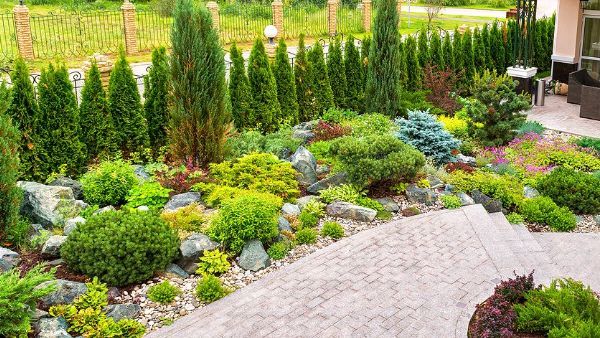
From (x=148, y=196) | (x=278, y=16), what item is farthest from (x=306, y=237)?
(x=278, y=16)

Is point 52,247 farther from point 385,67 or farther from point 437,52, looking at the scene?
point 437,52

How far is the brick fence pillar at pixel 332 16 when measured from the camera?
29.7 m

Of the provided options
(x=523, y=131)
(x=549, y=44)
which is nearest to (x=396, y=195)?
(x=523, y=131)

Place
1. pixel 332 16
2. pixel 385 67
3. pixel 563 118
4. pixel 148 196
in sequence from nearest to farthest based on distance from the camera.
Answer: pixel 148 196 → pixel 385 67 → pixel 563 118 → pixel 332 16

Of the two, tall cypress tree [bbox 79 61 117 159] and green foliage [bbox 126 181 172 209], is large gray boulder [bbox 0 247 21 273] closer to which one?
green foliage [bbox 126 181 172 209]

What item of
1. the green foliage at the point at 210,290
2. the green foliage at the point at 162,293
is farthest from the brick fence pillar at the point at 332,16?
the green foliage at the point at 162,293

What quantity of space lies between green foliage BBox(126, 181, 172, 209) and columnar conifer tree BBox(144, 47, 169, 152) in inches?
83.6

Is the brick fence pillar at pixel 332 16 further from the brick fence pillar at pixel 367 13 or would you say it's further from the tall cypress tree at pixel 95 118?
the tall cypress tree at pixel 95 118

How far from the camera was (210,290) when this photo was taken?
623 cm

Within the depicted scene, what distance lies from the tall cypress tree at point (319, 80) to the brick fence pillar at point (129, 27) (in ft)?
42.8

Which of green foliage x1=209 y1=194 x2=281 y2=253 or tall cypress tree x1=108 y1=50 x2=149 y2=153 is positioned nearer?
green foliage x1=209 y1=194 x2=281 y2=253

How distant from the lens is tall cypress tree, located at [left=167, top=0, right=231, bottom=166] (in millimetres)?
8844

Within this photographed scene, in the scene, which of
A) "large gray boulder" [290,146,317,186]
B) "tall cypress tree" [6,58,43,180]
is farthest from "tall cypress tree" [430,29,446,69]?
"tall cypress tree" [6,58,43,180]

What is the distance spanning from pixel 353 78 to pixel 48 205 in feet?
23.8
